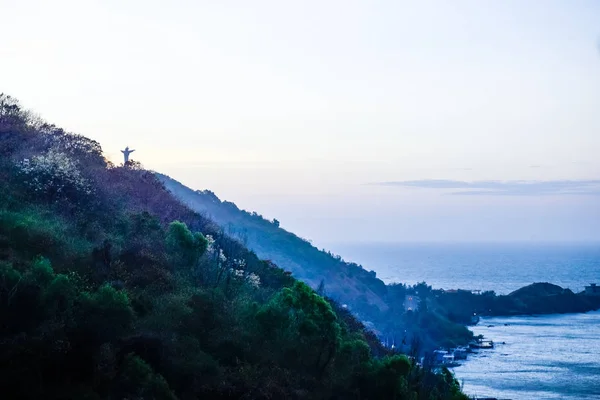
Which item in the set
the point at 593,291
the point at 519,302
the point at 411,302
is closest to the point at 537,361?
the point at 411,302

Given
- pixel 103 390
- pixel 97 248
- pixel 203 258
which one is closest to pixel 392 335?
pixel 203 258

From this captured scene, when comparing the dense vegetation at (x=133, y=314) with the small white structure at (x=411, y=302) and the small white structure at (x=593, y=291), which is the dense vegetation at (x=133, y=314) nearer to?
the small white structure at (x=411, y=302)

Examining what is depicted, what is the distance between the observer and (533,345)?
74.1 meters

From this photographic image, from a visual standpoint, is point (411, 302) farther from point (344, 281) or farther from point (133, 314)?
point (133, 314)

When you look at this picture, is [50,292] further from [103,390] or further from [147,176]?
[147,176]

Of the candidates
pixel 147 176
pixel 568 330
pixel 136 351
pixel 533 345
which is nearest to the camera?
pixel 136 351

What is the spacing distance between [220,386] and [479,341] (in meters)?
61.2

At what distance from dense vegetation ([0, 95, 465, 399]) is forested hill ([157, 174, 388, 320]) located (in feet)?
162

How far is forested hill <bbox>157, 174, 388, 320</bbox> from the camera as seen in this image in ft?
284

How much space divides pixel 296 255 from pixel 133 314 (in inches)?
2927

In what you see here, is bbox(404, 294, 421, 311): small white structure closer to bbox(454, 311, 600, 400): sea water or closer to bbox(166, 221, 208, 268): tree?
bbox(454, 311, 600, 400): sea water

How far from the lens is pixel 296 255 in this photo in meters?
95.4

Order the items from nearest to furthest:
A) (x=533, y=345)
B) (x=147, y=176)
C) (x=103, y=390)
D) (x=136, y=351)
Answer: (x=103, y=390) < (x=136, y=351) < (x=147, y=176) < (x=533, y=345)

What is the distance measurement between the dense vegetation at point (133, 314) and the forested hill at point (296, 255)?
49.4m
